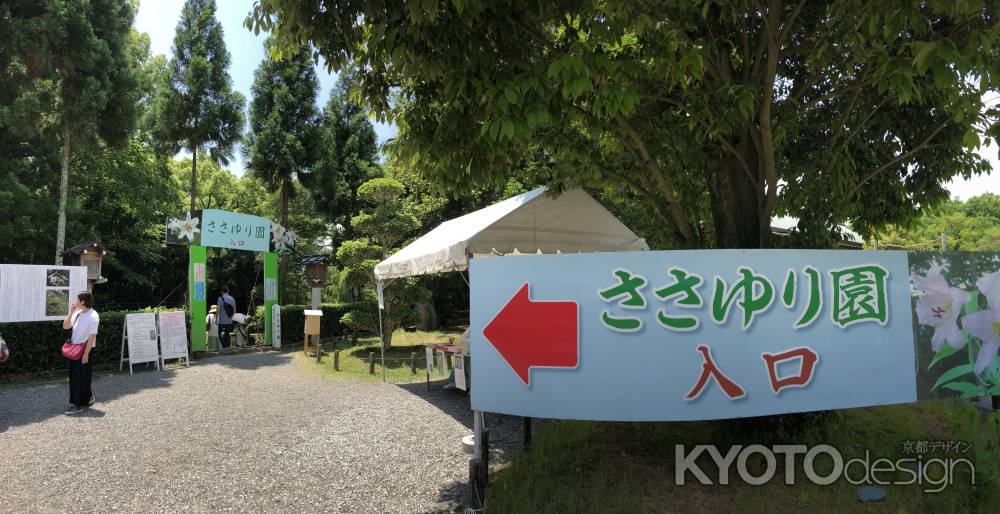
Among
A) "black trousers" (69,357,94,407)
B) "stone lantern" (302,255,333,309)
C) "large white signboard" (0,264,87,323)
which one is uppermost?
"stone lantern" (302,255,333,309)

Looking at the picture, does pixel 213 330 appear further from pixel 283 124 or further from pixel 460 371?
pixel 460 371

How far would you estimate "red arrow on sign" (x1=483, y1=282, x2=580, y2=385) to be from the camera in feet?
11.7

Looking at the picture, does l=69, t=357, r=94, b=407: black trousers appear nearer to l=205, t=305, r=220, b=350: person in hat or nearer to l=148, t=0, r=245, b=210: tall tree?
l=205, t=305, r=220, b=350: person in hat

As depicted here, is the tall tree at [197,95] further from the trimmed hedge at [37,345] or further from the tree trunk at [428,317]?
the trimmed hedge at [37,345]

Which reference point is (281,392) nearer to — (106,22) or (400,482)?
(400,482)

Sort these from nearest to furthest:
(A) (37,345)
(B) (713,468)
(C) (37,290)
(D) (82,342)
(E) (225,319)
Result: 1. (B) (713,468)
2. (D) (82,342)
3. (C) (37,290)
4. (A) (37,345)
5. (E) (225,319)

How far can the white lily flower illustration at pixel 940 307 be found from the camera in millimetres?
4008

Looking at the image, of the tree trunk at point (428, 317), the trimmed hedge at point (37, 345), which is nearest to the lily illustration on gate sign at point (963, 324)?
the trimmed hedge at point (37, 345)

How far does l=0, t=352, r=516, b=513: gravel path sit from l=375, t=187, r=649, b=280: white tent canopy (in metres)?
2.07

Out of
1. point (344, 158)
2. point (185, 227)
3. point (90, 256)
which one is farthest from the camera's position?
point (344, 158)

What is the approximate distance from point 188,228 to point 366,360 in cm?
577

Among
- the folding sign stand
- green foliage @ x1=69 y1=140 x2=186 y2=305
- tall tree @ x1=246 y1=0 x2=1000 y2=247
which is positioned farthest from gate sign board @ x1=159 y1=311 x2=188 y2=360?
green foliage @ x1=69 y1=140 x2=186 y2=305

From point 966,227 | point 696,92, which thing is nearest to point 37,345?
point 696,92

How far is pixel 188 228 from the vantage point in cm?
1381
